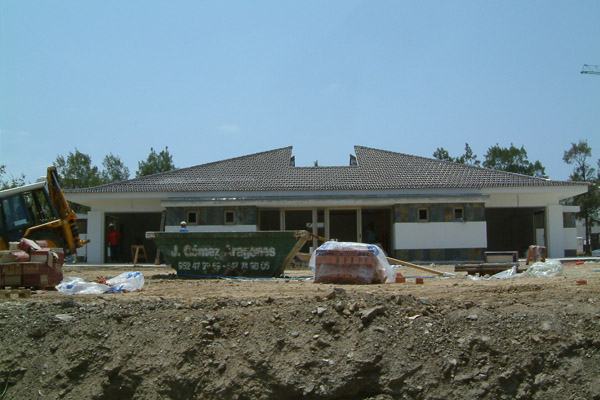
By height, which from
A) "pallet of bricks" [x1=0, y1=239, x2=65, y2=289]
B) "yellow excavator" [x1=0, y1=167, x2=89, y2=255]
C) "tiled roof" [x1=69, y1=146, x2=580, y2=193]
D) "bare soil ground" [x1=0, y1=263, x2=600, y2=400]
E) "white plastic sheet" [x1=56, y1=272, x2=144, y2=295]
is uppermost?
"tiled roof" [x1=69, y1=146, x2=580, y2=193]

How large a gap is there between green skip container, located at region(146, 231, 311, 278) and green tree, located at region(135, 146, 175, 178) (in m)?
54.3

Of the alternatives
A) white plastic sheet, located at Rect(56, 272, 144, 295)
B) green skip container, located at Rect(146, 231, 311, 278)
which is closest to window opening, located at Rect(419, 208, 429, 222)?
green skip container, located at Rect(146, 231, 311, 278)

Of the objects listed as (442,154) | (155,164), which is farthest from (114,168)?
(442,154)

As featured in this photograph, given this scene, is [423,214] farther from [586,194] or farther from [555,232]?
[586,194]

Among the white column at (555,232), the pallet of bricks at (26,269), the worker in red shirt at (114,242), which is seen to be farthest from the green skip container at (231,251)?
the white column at (555,232)

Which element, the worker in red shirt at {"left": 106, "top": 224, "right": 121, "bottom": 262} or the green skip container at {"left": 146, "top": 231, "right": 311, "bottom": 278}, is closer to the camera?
the green skip container at {"left": 146, "top": 231, "right": 311, "bottom": 278}

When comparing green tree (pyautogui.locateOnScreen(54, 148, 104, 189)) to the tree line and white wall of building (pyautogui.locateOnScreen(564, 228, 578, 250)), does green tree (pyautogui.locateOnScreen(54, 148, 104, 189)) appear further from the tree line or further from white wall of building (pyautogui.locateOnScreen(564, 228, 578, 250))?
white wall of building (pyautogui.locateOnScreen(564, 228, 578, 250))

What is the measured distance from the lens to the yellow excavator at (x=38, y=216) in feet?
55.3

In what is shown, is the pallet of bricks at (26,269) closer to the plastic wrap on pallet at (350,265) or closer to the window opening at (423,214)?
the plastic wrap on pallet at (350,265)

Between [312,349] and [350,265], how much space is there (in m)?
5.19

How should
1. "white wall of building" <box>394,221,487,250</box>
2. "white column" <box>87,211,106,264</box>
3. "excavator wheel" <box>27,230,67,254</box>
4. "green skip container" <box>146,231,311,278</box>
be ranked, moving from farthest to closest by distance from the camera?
"white column" <box>87,211,106,264</box>, "white wall of building" <box>394,221,487,250</box>, "excavator wheel" <box>27,230,67,254</box>, "green skip container" <box>146,231,311,278</box>

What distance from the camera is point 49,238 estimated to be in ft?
58.1

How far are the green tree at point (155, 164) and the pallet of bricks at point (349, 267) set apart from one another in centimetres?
5848

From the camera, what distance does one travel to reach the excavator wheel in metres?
17.3
